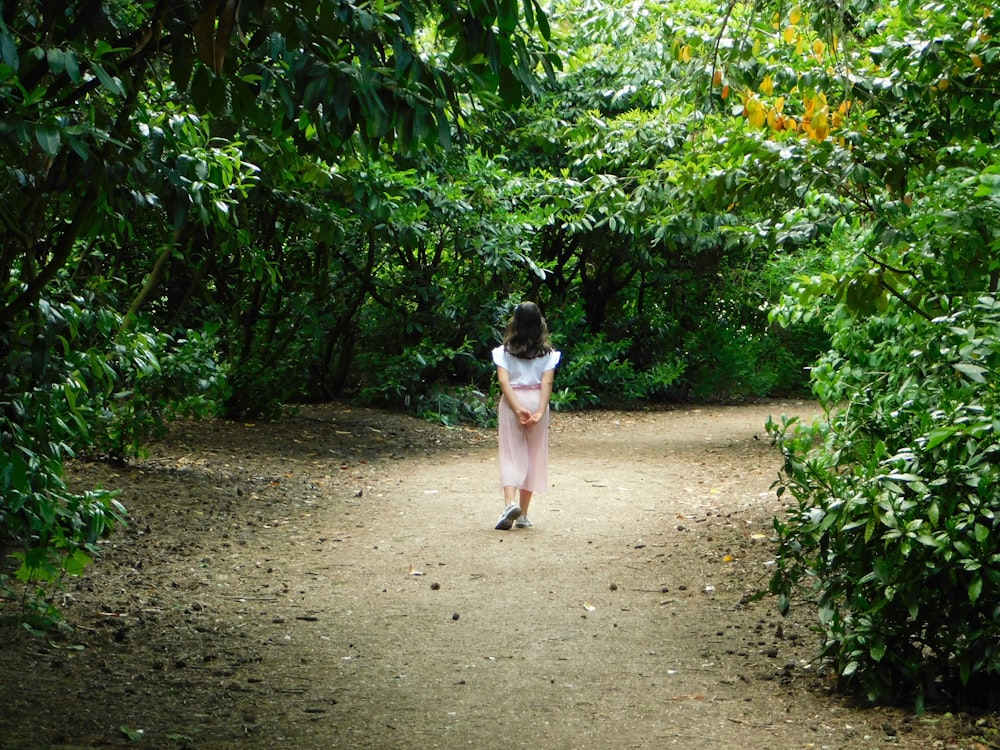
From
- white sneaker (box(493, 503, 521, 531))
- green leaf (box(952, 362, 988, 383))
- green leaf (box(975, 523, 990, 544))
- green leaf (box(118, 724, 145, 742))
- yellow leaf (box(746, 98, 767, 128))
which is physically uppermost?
yellow leaf (box(746, 98, 767, 128))

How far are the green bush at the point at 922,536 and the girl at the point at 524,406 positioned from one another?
371 centimetres

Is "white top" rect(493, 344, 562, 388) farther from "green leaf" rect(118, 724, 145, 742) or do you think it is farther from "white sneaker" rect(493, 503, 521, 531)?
"green leaf" rect(118, 724, 145, 742)

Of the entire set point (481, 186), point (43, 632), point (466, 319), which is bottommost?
point (43, 632)

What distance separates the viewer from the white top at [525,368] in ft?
29.0

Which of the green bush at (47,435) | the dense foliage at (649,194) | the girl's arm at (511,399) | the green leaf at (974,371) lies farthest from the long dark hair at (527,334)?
the green leaf at (974,371)

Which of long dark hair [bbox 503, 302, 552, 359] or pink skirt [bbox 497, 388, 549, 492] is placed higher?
long dark hair [bbox 503, 302, 552, 359]

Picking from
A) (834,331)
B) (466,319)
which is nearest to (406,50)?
(834,331)

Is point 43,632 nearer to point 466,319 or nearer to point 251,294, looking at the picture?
point 251,294

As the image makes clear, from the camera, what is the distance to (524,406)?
8.85m

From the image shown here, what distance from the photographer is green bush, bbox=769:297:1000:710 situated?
4289 mm

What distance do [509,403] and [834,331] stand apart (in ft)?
8.67

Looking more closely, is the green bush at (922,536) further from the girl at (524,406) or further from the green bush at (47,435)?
the girl at (524,406)

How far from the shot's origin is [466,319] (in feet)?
50.8

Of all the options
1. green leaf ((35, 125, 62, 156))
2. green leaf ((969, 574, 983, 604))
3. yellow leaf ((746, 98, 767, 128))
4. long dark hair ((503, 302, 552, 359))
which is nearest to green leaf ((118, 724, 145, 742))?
green leaf ((35, 125, 62, 156))
